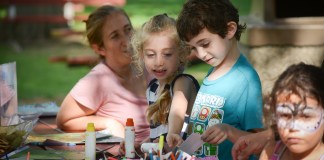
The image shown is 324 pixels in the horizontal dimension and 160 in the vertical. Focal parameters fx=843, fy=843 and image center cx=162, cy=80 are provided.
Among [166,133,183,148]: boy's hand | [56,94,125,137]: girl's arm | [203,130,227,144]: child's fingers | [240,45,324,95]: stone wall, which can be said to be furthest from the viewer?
[240,45,324,95]: stone wall

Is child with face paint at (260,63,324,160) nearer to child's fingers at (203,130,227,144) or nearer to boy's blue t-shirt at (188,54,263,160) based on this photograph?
child's fingers at (203,130,227,144)

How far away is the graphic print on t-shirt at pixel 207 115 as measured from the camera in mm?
3252

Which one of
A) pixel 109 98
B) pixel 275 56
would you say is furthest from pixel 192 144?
pixel 275 56

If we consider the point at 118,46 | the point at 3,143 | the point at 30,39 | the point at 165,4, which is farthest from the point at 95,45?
the point at 165,4

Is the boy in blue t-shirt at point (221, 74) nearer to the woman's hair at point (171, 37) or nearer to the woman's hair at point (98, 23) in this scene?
the woman's hair at point (171, 37)

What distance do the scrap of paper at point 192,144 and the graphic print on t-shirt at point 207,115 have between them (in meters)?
0.34

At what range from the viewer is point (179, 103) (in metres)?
3.44

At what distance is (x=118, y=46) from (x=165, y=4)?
9.13 meters

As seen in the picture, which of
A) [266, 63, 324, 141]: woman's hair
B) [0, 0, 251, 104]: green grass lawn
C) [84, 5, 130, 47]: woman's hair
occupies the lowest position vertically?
[0, 0, 251, 104]: green grass lawn

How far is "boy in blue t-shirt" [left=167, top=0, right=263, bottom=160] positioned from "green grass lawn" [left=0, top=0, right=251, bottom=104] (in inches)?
185

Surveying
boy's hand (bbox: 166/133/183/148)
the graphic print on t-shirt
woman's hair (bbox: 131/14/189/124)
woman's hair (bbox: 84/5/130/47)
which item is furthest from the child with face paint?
woman's hair (bbox: 84/5/130/47)

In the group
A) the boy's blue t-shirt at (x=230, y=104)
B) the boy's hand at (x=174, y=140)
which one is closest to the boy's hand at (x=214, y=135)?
the boy's hand at (x=174, y=140)

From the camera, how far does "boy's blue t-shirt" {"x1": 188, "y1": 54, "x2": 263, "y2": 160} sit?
320cm

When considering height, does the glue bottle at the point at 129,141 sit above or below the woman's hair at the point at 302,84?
below
